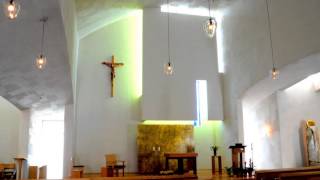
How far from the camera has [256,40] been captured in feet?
33.0

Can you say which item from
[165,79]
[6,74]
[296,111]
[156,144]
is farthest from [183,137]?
[6,74]

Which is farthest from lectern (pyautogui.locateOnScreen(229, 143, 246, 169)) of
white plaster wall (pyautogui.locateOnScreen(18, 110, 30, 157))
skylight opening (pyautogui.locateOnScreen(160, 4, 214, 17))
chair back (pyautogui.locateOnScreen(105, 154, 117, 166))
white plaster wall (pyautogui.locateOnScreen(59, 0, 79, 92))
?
white plaster wall (pyautogui.locateOnScreen(18, 110, 30, 157))

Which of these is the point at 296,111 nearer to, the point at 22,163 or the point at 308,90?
the point at 308,90

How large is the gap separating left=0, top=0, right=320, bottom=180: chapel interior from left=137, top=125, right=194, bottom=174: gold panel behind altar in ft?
0.10

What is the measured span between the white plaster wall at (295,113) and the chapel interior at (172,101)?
0.10 ft

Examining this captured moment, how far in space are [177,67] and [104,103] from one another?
2671mm

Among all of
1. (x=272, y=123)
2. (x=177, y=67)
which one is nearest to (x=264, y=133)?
(x=272, y=123)

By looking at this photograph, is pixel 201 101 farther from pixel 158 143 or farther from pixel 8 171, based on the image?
pixel 8 171

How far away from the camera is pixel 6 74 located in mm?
6461

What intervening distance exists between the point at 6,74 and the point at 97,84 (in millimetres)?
4649

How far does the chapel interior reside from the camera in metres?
9.67

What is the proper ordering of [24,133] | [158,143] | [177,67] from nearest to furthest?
[24,133], [158,143], [177,67]

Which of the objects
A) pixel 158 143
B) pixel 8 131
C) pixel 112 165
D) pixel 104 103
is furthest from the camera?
pixel 104 103

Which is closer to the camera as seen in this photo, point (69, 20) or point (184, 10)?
point (69, 20)
